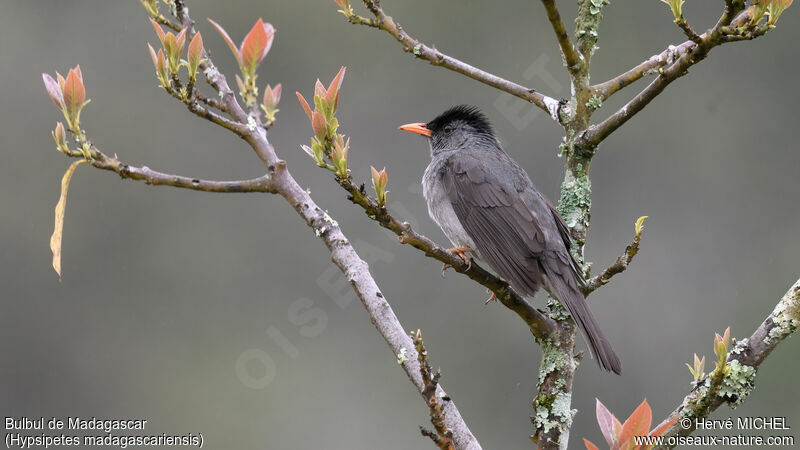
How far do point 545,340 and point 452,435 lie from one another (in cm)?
84

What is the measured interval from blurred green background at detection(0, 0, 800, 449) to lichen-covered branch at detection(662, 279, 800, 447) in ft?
28.7

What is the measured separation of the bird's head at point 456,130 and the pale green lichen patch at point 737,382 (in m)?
3.02

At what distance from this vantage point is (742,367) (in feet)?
8.88

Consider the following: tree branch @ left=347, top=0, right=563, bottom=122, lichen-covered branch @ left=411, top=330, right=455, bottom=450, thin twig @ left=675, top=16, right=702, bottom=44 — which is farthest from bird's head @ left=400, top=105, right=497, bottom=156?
lichen-covered branch @ left=411, top=330, right=455, bottom=450

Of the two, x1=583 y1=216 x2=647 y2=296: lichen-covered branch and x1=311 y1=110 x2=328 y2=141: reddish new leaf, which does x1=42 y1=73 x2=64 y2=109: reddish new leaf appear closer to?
x1=311 y1=110 x2=328 y2=141: reddish new leaf

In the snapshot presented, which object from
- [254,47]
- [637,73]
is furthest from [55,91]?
[637,73]

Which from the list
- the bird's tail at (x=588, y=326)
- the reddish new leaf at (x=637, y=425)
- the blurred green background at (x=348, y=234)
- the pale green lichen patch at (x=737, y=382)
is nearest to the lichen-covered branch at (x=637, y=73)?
the bird's tail at (x=588, y=326)

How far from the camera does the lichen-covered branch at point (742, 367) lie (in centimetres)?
264

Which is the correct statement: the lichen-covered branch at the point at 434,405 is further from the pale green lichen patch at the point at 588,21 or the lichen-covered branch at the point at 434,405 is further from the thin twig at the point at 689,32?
the pale green lichen patch at the point at 588,21

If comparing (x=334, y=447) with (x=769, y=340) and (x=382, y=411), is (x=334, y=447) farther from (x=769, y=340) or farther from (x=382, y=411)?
(x=769, y=340)

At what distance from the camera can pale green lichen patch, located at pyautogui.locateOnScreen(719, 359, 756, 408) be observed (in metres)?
2.70

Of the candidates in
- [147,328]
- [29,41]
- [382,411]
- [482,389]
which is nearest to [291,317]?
[382,411]

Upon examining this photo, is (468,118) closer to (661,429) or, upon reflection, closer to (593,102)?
(593,102)

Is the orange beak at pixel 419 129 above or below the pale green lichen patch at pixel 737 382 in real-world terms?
above
